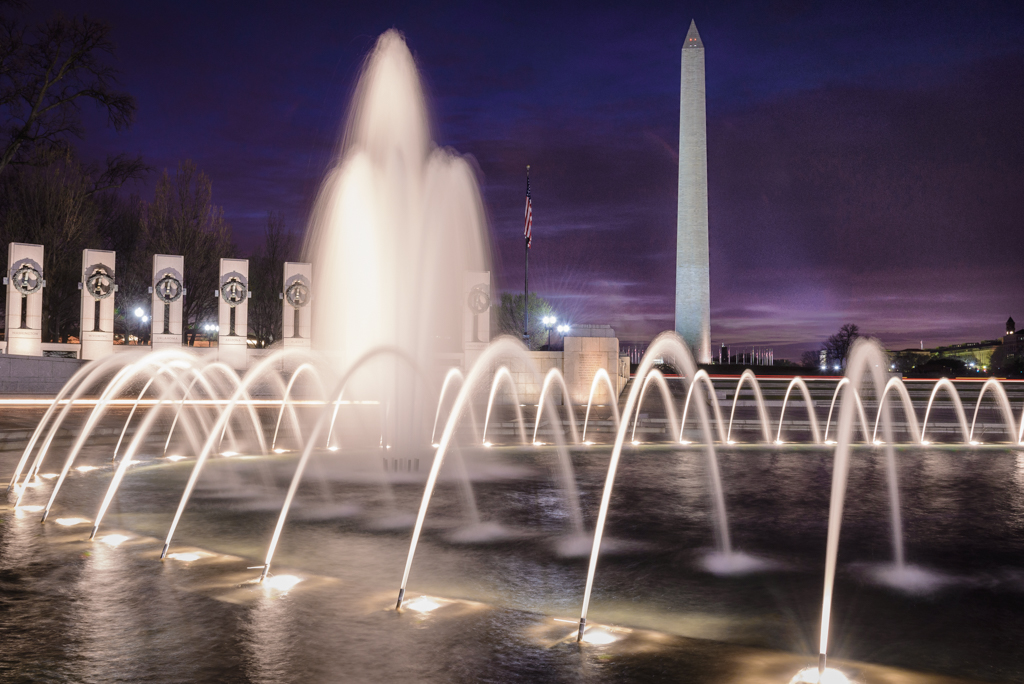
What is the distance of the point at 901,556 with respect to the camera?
25.4 feet

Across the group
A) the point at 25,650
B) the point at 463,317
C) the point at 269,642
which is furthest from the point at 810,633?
the point at 463,317

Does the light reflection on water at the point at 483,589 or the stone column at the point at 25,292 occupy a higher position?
the stone column at the point at 25,292

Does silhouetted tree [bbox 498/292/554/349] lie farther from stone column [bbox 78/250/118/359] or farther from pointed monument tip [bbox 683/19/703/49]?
stone column [bbox 78/250/118/359]

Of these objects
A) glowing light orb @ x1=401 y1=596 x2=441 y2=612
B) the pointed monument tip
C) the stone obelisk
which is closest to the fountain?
glowing light orb @ x1=401 y1=596 x2=441 y2=612

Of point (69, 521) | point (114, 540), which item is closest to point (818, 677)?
point (114, 540)

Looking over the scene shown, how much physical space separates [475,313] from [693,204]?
1790 cm

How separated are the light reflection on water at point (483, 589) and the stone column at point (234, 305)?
86.8ft

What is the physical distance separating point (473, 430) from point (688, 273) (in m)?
31.4

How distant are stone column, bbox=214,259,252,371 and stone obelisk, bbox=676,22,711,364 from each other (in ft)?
82.1

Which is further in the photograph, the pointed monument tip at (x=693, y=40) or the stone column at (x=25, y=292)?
the pointed monument tip at (x=693, y=40)

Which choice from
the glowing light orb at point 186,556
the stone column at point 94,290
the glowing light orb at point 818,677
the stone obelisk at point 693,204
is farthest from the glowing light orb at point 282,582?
the stone obelisk at point 693,204

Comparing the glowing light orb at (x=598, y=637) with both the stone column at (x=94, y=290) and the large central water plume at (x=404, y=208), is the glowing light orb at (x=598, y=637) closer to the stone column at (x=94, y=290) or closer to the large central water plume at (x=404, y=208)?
the large central water plume at (x=404, y=208)

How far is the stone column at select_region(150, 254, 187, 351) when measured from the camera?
116 feet

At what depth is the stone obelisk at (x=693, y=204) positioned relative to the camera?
4666 cm
